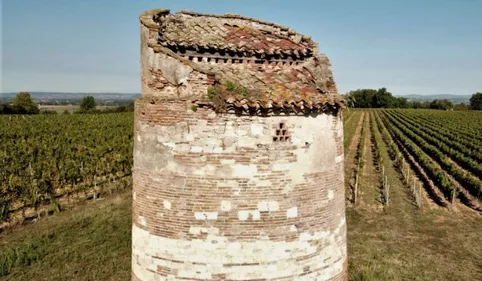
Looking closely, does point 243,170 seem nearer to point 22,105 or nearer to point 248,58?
point 248,58

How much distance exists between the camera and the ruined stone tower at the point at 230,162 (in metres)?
7.18

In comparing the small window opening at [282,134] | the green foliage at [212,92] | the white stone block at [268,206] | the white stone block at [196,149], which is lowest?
the white stone block at [268,206]

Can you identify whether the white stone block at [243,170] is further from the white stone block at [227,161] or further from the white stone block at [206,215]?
the white stone block at [206,215]

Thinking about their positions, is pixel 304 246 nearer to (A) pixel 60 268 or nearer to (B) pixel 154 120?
(B) pixel 154 120

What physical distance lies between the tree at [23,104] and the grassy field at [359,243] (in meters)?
82.5

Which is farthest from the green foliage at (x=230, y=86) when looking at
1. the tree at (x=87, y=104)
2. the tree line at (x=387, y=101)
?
the tree line at (x=387, y=101)

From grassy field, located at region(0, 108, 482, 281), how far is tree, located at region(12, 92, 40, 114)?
82547 millimetres

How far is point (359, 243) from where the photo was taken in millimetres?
16484

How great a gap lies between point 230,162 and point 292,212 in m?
1.38

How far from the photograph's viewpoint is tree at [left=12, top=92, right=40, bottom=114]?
3757 inches

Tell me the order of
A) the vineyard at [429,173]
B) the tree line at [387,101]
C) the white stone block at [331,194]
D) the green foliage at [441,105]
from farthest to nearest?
1. the tree line at [387,101]
2. the green foliage at [441,105]
3. the vineyard at [429,173]
4. the white stone block at [331,194]

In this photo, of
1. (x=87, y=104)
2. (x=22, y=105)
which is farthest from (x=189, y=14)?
(x=87, y=104)

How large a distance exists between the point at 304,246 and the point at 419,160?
1205 inches

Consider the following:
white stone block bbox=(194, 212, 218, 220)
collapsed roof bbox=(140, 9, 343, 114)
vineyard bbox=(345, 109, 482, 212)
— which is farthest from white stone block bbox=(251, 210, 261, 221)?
vineyard bbox=(345, 109, 482, 212)
